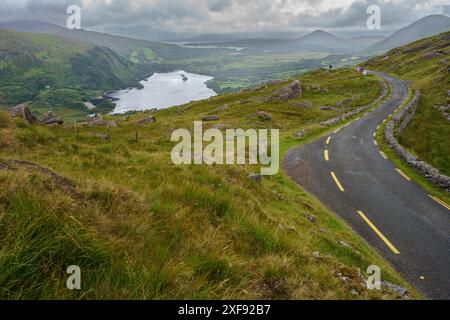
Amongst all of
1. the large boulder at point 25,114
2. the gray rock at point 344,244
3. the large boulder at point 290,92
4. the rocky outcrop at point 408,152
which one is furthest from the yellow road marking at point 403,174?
the large boulder at point 290,92

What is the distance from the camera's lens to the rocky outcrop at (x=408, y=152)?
1928 cm

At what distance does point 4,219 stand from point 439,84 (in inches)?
3499

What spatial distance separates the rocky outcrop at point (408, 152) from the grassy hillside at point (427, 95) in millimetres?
1143

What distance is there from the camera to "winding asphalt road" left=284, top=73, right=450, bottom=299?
426 inches

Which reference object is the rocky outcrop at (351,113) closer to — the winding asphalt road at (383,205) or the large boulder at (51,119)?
the winding asphalt road at (383,205)

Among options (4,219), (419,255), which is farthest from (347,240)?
(4,219)

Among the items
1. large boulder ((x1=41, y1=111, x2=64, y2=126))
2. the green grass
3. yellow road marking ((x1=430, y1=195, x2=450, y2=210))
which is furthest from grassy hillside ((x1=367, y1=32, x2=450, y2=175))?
large boulder ((x1=41, y1=111, x2=64, y2=126))

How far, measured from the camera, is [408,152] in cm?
2502

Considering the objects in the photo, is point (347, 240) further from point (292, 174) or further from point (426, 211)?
point (292, 174)

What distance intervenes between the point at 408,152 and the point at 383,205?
1202 cm

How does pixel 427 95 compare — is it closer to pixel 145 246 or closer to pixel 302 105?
pixel 302 105

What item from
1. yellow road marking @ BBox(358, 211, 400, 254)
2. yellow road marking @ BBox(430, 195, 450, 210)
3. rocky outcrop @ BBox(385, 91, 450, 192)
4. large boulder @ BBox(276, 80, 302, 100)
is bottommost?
yellow road marking @ BBox(358, 211, 400, 254)

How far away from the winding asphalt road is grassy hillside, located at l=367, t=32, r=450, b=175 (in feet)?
28.3

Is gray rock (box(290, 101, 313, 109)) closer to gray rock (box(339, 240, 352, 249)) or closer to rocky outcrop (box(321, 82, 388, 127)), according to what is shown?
rocky outcrop (box(321, 82, 388, 127))
